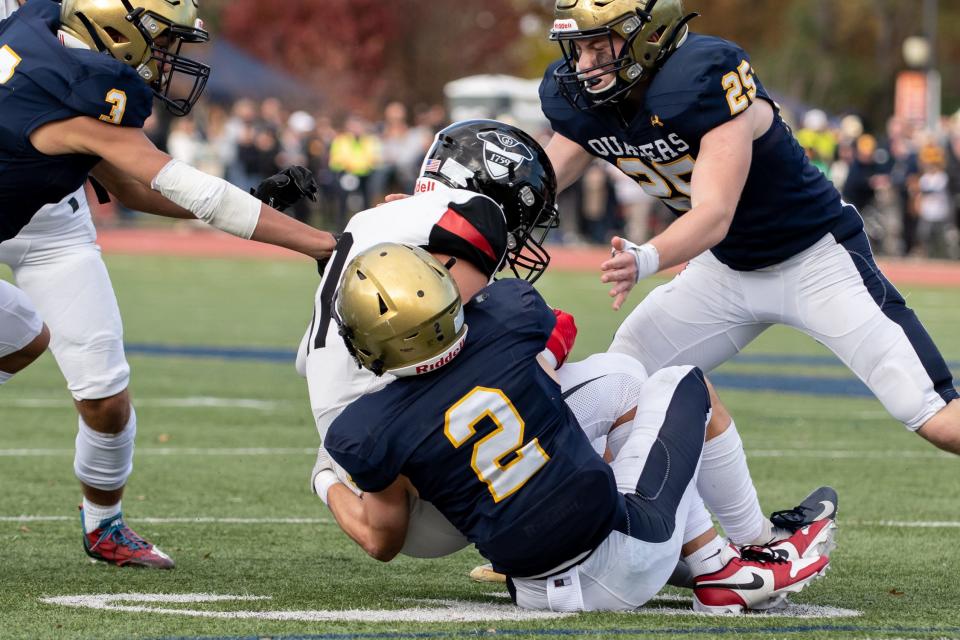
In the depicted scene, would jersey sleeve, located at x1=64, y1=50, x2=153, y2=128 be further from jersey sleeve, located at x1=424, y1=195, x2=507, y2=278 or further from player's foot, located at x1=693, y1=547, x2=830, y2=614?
player's foot, located at x1=693, y1=547, x2=830, y2=614

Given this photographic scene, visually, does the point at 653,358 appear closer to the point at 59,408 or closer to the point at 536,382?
the point at 536,382

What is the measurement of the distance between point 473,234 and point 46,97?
1.36m

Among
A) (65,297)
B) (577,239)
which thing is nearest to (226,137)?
(577,239)

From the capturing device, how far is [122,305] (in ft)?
49.9

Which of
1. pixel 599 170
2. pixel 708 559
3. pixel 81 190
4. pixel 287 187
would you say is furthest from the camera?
pixel 599 170

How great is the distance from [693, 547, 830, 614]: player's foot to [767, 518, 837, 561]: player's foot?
5 centimetres

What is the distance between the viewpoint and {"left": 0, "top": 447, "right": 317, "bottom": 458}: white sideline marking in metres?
7.45

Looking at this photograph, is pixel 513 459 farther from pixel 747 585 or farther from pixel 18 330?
pixel 18 330

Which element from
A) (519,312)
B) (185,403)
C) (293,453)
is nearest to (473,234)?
(519,312)

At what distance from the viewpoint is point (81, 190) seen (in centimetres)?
546

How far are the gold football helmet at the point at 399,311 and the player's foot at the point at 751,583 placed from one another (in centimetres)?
104

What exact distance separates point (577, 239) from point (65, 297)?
19828mm

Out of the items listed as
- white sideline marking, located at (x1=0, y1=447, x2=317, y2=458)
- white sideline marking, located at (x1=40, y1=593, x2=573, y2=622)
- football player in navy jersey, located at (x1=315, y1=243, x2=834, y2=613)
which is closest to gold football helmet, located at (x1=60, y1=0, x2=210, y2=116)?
football player in navy jersey, located at (x1=315, y1=243, x2=834, y2=613)

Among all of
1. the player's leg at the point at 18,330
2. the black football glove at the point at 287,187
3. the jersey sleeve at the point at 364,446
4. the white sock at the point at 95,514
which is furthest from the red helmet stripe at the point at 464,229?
the white sock at the point at 95,514
